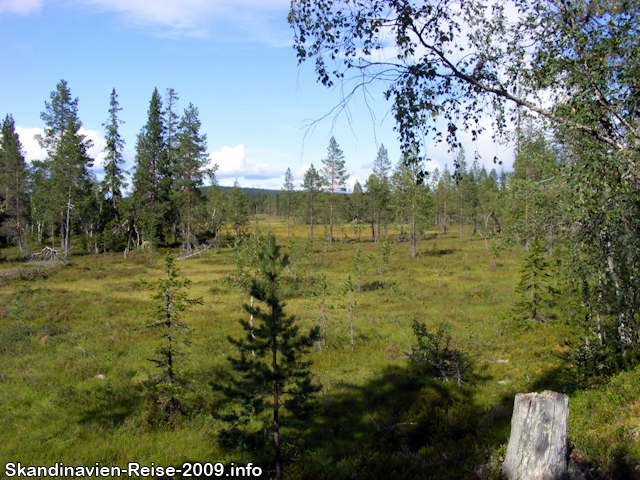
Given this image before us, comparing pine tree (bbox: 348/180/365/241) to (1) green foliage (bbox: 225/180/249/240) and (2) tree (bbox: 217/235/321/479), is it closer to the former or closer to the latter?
(1) green foliage (bbox: 225/180/249/240)

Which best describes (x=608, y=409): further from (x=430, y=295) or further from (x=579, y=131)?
(x=430, y=295)

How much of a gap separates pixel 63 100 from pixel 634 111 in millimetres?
57314

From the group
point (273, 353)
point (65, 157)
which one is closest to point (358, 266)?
point (273, 353)

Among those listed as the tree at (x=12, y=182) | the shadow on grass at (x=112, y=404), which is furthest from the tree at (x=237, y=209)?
the shadow on grass at (x=112, y=404)

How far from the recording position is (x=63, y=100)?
4603 cm

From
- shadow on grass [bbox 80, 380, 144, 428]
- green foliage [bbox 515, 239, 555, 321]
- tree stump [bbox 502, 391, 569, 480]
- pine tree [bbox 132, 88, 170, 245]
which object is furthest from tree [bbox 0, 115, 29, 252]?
tree stump [bbox 502, 391, 569, 480]

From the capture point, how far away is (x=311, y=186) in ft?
201

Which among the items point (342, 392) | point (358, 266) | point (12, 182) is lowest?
point (342, 392)

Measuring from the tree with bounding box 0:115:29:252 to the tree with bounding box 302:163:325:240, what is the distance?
38.7 meters

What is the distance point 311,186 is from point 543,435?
58067 mm

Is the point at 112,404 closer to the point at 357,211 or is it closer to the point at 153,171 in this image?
the point at 153,171

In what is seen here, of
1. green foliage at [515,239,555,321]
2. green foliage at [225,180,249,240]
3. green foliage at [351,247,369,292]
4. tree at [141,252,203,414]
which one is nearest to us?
tree at [141,252,203,414]

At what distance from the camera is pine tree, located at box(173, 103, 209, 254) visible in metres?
44.2

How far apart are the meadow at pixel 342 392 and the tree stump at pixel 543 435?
2.14ft
